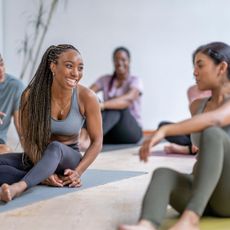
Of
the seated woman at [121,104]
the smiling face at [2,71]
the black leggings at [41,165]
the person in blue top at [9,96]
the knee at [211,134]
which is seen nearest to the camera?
the knee at [211,134]

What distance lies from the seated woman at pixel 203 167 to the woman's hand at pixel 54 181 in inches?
37.0

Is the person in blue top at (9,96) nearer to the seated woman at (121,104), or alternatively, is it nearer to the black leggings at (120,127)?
the seated woman at (121,104)

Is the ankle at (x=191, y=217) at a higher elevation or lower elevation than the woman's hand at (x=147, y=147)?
lower

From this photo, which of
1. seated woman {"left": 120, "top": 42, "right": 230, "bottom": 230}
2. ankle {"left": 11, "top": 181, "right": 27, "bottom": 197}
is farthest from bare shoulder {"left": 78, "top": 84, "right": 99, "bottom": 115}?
seated woman {"left": 120, "top": 42, "right": 230, "bottom": 230}

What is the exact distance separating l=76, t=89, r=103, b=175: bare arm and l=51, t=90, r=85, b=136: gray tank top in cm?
4

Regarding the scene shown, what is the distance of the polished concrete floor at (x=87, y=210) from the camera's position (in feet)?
7.15

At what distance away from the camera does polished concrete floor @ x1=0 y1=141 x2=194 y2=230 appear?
7.15ft

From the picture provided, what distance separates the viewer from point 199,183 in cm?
187

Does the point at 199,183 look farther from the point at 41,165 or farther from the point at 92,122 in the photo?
the point at 92,122

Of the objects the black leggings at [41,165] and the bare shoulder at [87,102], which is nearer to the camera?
the black leggings at [41,165]

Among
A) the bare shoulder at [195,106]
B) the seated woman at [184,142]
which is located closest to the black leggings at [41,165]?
the bare shoulder at [195,106]

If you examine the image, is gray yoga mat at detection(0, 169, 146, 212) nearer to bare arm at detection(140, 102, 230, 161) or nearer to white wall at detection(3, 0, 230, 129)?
bare arm at detection(140, 102, 230, 161)

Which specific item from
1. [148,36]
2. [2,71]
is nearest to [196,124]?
[2,71]

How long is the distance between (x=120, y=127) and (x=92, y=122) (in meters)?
2.44
